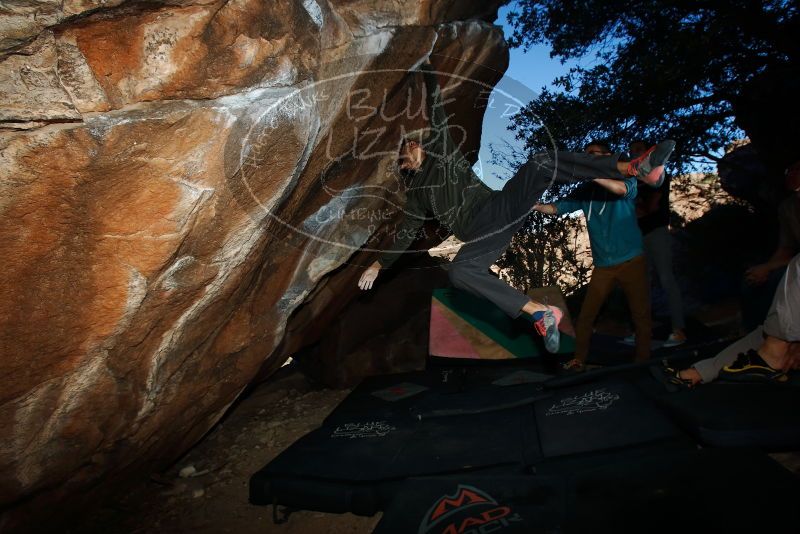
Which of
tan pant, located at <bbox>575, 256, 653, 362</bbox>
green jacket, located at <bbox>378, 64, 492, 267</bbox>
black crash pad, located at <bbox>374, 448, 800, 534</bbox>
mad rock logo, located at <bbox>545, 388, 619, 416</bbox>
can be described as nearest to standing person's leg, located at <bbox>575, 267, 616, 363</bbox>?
tan pant, located at <bbox>575, 256, 653, 362</bbox>

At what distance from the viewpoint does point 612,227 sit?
4289mm

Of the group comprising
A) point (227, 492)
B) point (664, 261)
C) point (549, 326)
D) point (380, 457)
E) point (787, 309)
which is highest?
point (664, 261)

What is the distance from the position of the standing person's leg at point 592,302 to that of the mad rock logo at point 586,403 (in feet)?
3.87

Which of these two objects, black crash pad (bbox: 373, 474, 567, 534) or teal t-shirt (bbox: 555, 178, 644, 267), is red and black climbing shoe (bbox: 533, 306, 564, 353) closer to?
black crash pad (bbox: 373, 474, 567, 534)

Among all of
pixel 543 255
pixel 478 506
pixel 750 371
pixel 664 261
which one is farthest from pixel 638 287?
pixel 543 255

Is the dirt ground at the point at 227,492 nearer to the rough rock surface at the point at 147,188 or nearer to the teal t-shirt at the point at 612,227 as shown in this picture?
the rough rock surface at the point at 147,188

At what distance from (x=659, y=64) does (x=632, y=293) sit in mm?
3012

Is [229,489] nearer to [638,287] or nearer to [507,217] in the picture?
[507,217]

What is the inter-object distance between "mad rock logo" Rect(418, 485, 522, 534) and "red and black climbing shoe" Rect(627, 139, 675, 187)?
2084 mm

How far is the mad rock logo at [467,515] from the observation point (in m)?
1.94

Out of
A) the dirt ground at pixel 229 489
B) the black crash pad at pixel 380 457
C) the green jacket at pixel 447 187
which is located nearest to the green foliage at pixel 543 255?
the dirt ground at pixel 229 489

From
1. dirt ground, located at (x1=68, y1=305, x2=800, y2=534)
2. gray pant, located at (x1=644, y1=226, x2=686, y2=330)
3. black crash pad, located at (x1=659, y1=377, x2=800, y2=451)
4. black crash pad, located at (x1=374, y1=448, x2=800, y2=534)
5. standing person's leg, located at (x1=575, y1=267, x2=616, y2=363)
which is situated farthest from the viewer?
gray pant, located at (x1=644, y1=226, x2=686, y2=330)

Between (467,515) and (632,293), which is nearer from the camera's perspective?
(467,515)

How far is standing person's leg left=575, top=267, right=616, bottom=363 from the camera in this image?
4.41m
